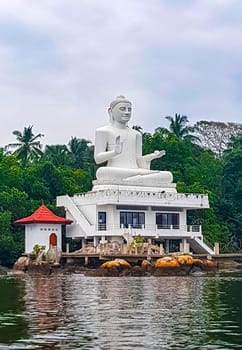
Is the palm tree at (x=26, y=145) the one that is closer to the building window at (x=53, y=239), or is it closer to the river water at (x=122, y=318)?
the building window at (x=53, y=239)

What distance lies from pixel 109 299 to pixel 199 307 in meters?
3.44

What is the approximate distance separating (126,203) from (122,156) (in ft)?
17.1

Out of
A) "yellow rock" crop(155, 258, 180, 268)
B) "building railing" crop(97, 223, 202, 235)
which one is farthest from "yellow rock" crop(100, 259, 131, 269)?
"building railing" crop(97, 223, 202, 235)

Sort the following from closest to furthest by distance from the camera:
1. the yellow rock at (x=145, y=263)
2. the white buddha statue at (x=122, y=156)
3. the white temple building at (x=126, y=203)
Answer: the yellow rock at (x=145, y=263), the white temple building at (x=126, y=203), the white buddha statue at (x=122, y=156)

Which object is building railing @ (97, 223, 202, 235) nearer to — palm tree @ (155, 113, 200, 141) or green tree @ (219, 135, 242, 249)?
green tree @ (219, 135, 242, 249)

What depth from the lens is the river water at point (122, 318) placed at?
550 inches

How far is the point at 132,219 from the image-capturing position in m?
49.5

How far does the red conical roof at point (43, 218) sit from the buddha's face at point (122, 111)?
A: 25.8 feet

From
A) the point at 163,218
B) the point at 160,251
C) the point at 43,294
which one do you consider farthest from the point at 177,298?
the point at 163,218

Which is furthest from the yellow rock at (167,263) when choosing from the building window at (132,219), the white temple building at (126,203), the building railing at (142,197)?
the building window at (132,219)

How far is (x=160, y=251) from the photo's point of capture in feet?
146

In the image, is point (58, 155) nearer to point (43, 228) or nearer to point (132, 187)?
point (132, 187)

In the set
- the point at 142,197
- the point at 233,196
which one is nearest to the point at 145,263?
the point at 142,197

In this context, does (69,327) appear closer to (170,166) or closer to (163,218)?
(163,218)
